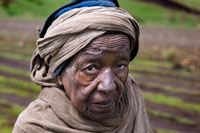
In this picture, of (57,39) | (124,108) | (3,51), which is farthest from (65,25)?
(3,51)

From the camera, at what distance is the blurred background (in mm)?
6069

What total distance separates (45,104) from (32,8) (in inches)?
427

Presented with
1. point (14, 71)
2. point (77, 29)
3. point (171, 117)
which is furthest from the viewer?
point (14, 71)

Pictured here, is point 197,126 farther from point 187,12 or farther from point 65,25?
point 187,12

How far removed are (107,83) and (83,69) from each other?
0.17 meters

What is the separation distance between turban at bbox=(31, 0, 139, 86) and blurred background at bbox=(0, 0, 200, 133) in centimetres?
34

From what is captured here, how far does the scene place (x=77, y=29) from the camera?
80.0 inches

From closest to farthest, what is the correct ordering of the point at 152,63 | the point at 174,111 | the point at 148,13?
the point at 174,111, the point at 152,63, the point at 148,13

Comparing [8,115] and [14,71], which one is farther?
[14,71]

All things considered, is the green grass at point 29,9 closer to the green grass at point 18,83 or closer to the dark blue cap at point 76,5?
the green grass at point 18,83

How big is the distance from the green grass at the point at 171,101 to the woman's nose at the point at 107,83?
444cm

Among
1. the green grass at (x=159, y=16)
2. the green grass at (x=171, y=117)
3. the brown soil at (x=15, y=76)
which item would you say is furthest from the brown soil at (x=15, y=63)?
the green grass at (x=159, y=16)

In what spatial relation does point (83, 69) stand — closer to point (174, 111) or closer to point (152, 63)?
point (174, 111)

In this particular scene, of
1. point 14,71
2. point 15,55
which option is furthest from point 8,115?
point 15,55
